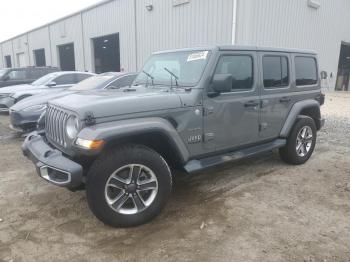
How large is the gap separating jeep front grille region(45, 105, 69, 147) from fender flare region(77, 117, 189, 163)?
0.45 m

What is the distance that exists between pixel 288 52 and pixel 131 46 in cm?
1439

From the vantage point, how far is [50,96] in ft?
23.4

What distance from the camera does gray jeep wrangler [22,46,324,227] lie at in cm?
303

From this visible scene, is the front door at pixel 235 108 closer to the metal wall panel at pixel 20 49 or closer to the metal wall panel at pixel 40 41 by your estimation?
the metal wall panel at pixel 40 41

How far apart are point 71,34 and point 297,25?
16.7 meters

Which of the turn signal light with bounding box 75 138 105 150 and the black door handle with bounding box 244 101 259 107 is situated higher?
the black door handle with bounding box 244 101 259 107

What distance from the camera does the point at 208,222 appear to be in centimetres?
339

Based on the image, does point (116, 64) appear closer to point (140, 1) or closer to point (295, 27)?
point (140, 1)

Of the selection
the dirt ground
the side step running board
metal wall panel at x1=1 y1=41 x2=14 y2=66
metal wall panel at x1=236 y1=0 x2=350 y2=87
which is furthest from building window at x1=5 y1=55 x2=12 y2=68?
the side step running board

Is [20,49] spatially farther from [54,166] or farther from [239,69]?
[54,166]

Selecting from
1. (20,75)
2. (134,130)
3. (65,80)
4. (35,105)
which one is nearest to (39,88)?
(65,80)

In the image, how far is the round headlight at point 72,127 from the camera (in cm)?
309

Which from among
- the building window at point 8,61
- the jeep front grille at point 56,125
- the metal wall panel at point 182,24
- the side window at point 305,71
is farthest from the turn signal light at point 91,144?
the building window at point 8,61

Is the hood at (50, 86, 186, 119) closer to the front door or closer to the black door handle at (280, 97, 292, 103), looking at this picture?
the front door
